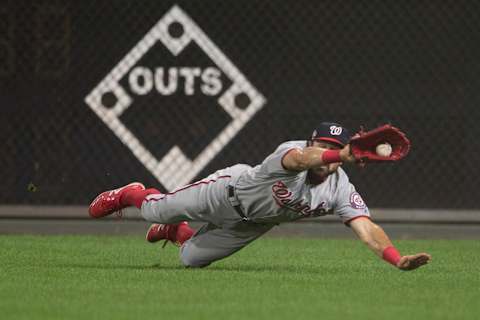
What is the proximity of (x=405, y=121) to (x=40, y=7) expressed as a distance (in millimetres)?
2815

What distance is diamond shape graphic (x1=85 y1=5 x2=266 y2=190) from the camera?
34.1ft

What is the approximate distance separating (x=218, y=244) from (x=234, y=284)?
3.06ft

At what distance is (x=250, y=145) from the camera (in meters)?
10.5

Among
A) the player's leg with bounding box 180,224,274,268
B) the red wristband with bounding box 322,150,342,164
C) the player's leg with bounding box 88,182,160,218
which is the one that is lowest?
the player's leg with bounding box 180,224,274,268

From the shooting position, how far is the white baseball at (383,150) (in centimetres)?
629

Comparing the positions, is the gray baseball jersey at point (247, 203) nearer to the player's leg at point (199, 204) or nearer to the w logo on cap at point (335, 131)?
the player's leg at point (199, 204)

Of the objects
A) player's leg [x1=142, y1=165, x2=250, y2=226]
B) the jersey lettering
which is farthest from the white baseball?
player's leg [x1=142, y1=165, x2=250, y2=226]

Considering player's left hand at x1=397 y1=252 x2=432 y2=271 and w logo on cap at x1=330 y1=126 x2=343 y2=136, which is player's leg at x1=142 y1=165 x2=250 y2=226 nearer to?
w logo on cap at x1=330 y1=126 x2=343 y2=136

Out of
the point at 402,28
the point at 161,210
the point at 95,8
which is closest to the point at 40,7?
the point at 95,8

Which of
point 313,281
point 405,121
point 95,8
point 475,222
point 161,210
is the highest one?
point 95,8

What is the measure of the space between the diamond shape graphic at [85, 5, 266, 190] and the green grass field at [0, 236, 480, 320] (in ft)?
3.94

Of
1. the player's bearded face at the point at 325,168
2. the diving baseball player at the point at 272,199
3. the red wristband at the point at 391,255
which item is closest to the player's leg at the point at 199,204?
the diving baseball player at the point at 272,199

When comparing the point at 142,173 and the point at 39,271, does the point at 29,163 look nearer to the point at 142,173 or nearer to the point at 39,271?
the point at 142,173

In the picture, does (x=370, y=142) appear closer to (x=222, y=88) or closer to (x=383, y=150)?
(x=383, y=150)
